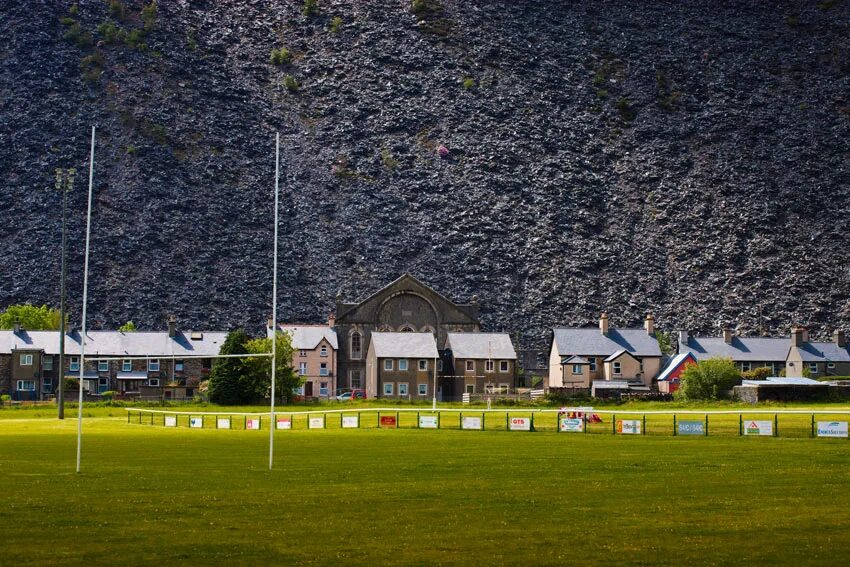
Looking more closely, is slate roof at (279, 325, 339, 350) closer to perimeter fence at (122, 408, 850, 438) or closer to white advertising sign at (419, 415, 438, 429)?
perimeter fence at (122, 408, 850, 438)

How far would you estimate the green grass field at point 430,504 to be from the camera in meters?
24.0

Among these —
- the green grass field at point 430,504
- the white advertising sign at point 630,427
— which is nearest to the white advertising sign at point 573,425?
the white advertising sign at point 630,427

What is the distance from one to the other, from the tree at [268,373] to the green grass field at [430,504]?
42.9 metres

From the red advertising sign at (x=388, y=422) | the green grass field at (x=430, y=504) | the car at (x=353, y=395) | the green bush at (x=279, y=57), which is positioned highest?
the green bush at (x=279, y=57)

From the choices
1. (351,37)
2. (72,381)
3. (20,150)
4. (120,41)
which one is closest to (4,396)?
(72,381)

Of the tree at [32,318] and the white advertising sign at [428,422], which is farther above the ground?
the tree at [32,318]

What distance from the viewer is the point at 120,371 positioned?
390 ft

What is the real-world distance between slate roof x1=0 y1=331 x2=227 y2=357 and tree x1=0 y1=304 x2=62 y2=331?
28.8 feet

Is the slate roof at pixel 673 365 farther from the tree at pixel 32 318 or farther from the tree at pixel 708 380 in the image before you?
the tree at pixel 32 318

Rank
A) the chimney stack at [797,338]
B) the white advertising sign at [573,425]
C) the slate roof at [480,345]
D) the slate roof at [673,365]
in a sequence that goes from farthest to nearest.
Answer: the chimney stack at [797,338], the slate roof at [480,345], the slate roof at [673,365], the white advertising sign at [573,425]

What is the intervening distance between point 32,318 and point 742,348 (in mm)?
64284

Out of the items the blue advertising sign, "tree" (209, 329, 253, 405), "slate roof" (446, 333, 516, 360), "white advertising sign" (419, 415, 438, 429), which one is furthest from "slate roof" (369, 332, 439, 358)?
the blue advertising sign

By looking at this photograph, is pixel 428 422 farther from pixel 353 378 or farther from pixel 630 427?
pixel 353 378

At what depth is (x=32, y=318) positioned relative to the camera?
127688 mm
